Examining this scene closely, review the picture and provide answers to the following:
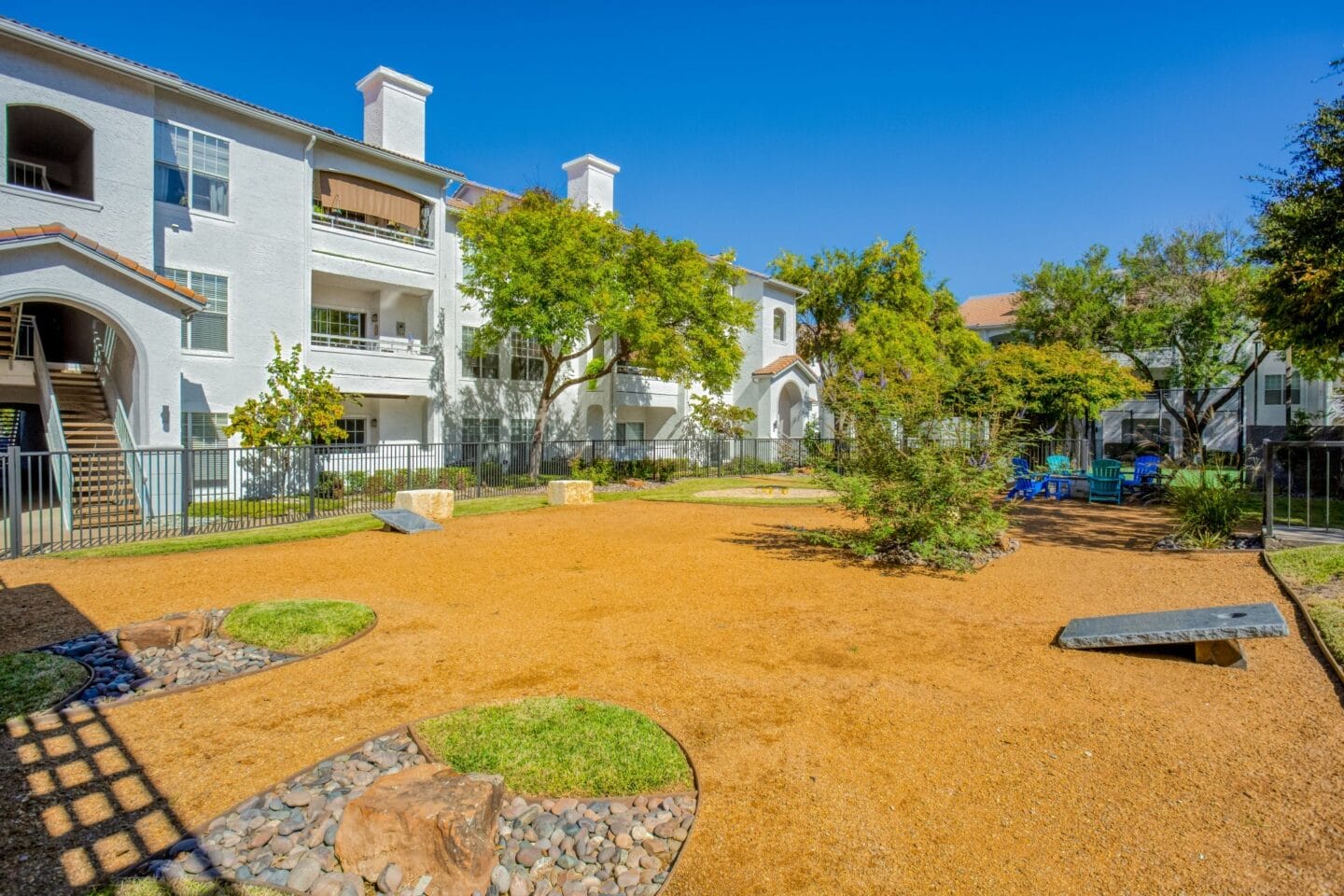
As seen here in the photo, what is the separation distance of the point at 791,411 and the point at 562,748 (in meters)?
36.8

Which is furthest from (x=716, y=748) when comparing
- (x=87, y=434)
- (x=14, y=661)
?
(x=87, y=434)

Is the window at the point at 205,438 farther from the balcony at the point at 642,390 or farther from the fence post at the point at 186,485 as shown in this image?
the balcony at the point at 642,390

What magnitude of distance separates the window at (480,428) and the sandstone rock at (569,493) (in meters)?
8.58

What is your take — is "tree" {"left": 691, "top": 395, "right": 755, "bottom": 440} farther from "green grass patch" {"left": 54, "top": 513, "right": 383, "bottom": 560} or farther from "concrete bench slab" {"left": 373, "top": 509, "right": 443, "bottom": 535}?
"concrete bench slab" {"left": 373, "top": 509, "right": 443, "bottom": 535}

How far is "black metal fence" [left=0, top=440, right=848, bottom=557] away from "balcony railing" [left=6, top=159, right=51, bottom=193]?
25.0 feet

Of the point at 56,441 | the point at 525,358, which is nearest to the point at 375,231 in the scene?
the point at 525,358

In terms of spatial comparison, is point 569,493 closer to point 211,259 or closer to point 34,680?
point 211,259

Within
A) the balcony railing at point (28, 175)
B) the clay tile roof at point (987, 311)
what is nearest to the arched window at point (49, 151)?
the balcony railing at point (28, 175)

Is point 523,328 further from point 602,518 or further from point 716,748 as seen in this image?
point 716,748

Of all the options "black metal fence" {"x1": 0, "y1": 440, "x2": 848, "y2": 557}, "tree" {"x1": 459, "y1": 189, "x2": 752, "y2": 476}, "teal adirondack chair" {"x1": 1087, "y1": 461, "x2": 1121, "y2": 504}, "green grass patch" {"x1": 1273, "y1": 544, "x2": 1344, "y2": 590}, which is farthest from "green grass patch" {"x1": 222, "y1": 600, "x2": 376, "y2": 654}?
"teal adirondack chair" {"x1": 1087, "y1": 461, "x2": 1121, "y2": 504}

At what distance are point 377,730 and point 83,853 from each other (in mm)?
1707

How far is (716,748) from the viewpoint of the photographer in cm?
494

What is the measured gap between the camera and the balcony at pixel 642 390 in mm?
32156

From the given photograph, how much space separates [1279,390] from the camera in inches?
1492
